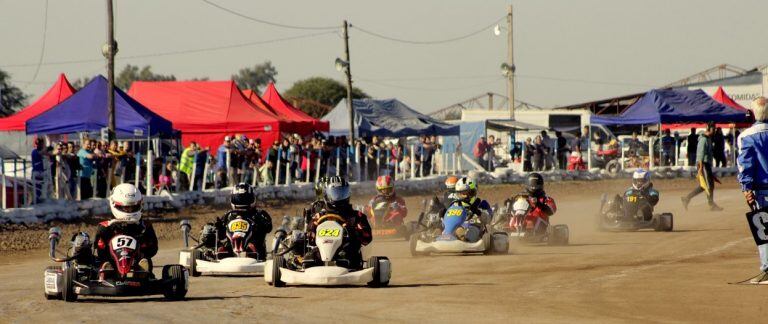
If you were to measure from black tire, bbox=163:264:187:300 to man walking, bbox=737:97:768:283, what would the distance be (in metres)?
5.96

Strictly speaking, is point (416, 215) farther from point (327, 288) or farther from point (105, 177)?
point (327, 288)

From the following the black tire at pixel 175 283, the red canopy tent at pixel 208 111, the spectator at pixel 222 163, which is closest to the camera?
the black tire at pixel 175 283

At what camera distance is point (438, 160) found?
47.2m

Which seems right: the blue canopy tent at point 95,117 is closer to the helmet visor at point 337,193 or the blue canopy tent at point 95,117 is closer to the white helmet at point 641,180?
the white helmet at point 641,180

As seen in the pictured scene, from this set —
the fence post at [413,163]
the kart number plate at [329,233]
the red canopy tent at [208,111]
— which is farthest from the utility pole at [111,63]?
the kart number plate at [329,233]

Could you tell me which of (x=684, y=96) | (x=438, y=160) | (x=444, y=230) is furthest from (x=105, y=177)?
(x=684, y=96)

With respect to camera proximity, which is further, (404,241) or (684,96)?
(684,96)

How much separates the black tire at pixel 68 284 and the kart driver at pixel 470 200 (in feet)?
27.3

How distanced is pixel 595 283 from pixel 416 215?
17.9 m

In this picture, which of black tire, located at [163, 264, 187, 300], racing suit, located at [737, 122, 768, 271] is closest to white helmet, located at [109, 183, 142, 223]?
black tire, located at [163, 264, 187, 300]

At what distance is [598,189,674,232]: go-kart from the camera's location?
2589 centimetres

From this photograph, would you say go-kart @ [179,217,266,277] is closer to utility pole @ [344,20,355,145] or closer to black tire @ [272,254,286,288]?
black tire @ [272,254,286,288]

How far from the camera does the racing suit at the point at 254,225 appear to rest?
1750 cm

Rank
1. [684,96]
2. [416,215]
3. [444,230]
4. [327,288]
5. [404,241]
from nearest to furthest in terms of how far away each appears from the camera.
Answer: [327,288] < [444,230] < [404,241] < [416,215] < [684,96]
